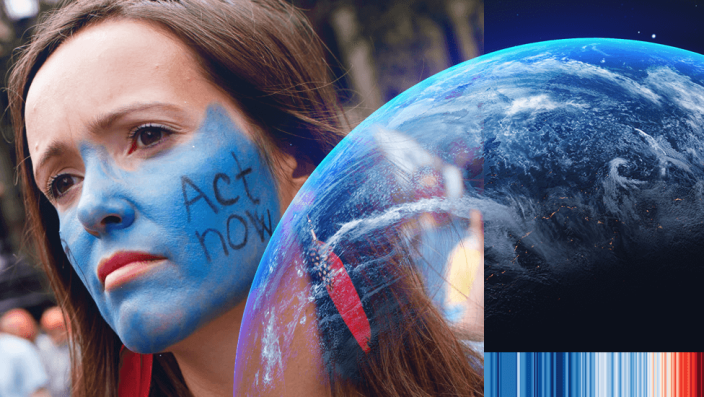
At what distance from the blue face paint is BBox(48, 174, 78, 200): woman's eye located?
0.59ft

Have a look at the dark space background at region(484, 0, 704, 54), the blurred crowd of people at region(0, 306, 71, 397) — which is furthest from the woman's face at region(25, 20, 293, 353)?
the dark space background at region(484, 0, 704, 54)

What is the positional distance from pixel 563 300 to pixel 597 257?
0.22 metres

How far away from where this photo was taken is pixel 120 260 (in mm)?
2047

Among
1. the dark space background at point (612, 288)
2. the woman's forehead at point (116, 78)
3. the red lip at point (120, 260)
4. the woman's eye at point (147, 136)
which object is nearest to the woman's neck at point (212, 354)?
the red lip at point (120, 260)

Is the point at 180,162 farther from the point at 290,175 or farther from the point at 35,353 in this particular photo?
the point at 35,353

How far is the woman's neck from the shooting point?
214 cm

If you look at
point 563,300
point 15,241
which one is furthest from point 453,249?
point 15,241

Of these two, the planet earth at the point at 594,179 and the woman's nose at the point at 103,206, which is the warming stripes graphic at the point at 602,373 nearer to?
the planet earth at the point at 594,179

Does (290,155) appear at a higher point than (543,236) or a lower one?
higher

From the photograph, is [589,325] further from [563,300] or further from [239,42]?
[239,42]

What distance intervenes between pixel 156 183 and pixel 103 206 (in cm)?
22

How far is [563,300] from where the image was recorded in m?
2.13

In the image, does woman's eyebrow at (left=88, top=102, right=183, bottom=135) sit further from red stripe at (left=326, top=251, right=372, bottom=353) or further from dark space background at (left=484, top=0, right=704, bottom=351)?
dark space background at (left=484, top=0, right=704, bottom=351)

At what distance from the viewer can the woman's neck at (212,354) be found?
2143 mm
